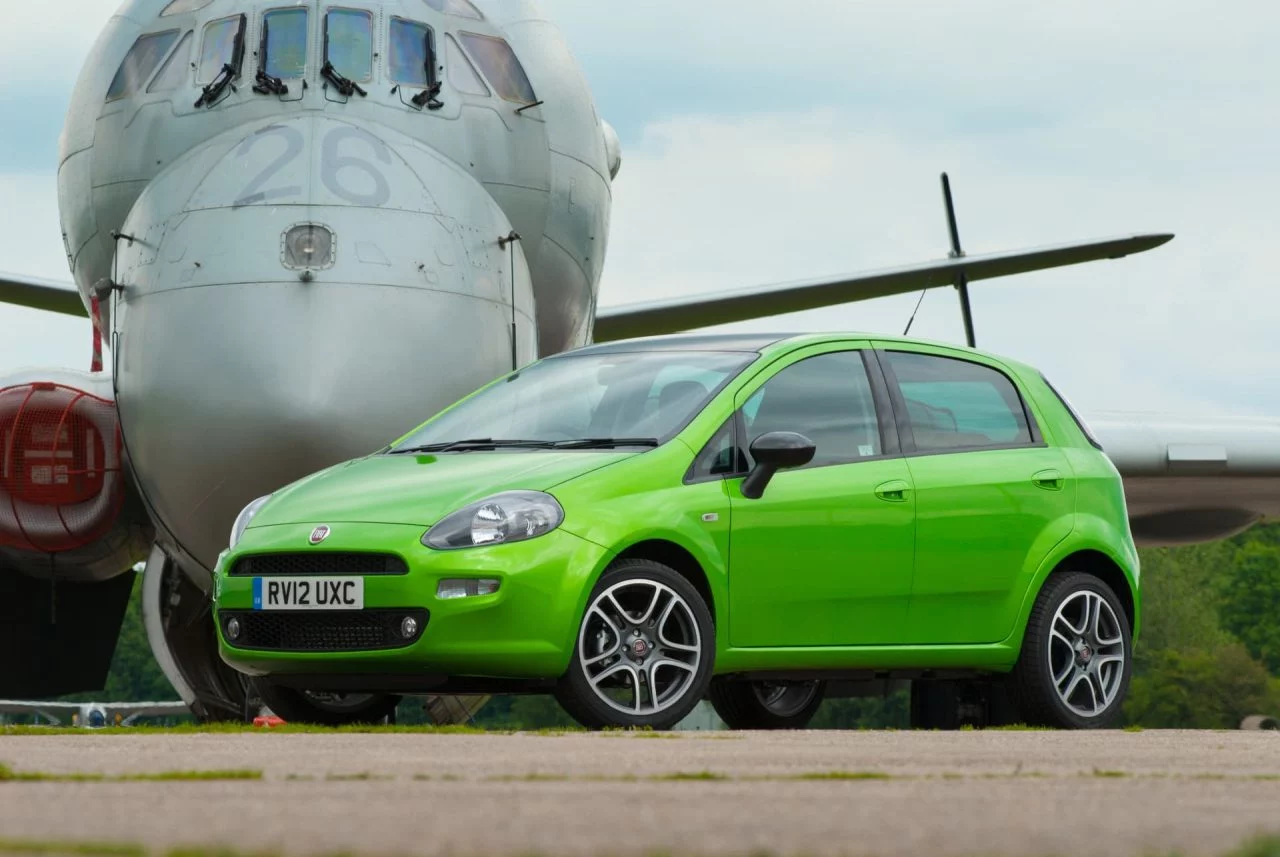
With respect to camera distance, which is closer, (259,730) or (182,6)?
(259,730)

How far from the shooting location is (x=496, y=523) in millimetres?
7648

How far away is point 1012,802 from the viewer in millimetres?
4301

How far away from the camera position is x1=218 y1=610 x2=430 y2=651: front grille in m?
7.64

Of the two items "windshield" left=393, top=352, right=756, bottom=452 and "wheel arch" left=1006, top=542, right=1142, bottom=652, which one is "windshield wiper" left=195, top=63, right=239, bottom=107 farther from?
"wheel arch" left=1006, top=542, right=1142, bottom=652

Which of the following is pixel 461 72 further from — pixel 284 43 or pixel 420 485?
pixel 420 485

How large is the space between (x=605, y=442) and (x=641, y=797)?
4051mm

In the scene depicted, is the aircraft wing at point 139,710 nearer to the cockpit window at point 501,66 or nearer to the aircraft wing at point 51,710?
the aircraft wing at point 51,710

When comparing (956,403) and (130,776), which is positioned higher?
(956,403)

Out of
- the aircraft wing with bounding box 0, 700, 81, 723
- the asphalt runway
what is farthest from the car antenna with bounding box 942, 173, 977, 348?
the aircraft wing with bounding box 0, 700, 81, 723

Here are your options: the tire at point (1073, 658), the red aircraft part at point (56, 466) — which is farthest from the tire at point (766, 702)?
the red aircraft part at point (56, 466)

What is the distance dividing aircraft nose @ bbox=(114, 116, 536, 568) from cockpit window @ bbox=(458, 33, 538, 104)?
94 cm

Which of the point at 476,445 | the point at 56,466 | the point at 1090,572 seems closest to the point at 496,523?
the point at 476,445

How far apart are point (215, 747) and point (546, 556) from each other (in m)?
1.68

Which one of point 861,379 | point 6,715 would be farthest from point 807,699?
point 6,715
